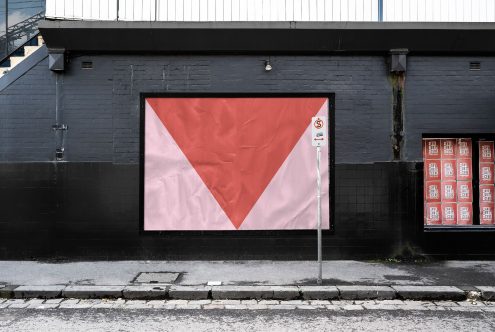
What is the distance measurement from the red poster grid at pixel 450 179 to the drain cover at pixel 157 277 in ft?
18.6

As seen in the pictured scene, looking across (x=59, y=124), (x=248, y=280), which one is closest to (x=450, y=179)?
(x=248, y=280)

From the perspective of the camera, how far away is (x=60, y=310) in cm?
673

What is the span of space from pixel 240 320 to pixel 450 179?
6.37 meters

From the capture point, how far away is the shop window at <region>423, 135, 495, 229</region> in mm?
10344

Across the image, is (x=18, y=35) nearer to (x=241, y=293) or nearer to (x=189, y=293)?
(x=189, y=293)

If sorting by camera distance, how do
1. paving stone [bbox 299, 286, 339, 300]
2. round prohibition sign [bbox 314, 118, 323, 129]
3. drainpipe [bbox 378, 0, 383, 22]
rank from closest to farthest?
paving stone [bbox 299, 286, 339, 300], round prohibition sign [bbox 314, 118, 323, 129], drainpipe [bbox 378, 0, 383, 22]

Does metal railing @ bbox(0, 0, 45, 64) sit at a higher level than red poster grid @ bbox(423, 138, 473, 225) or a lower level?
higher

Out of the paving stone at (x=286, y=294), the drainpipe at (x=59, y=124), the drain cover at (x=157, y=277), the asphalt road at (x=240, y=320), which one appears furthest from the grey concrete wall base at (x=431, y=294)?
the drainpipe at (x=59, y=124)

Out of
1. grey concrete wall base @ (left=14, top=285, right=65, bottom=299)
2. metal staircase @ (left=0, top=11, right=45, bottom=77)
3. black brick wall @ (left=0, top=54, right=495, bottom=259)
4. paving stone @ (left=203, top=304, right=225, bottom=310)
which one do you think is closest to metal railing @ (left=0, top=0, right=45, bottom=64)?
metal staircase @ (left=0, top=11, right=45, bottom=77)

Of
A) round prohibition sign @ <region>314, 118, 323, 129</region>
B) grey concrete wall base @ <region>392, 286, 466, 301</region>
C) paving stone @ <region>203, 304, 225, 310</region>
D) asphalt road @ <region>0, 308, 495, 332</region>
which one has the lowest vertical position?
asphalt road @ <region>0, 308, 495, 332</region>

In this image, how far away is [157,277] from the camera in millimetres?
8305

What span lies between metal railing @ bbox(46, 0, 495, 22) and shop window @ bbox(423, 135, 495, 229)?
8.87ft

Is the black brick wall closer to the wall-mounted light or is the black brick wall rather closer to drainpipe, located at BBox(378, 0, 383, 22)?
the wall-mounted light

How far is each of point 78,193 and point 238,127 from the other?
3615mm
